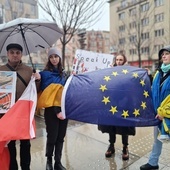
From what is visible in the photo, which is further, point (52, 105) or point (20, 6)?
point (20, 6)

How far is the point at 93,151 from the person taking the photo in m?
4.05

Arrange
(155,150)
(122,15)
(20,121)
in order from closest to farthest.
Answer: (20,121)
(155,150)
(122,15)

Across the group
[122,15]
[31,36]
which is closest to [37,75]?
[31,36]

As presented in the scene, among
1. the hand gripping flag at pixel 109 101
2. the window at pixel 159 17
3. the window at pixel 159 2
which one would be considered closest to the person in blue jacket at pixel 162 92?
the hand gripping flag at pixel 109 101

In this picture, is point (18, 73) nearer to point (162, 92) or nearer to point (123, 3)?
point (162, 92)

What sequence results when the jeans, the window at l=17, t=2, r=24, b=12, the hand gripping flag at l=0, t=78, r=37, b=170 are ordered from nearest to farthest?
the hand gripping flag at l=0, t=78, r=37, b=170, the jeans, the window at l=17, t=2, r=24, b=12

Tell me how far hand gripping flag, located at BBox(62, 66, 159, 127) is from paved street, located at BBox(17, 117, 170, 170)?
0.98 meters

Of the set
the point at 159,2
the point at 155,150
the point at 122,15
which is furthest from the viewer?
the point at 122,15

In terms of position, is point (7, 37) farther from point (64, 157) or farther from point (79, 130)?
point (79, 130)

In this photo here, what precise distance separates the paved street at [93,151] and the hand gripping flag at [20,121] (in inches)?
42.0

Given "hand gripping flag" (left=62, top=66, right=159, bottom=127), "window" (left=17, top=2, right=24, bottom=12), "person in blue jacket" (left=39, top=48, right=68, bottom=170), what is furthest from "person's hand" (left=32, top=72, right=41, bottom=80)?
"window" (left=17, top=2, right=24, bottom=12)

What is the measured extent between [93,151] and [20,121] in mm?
1835

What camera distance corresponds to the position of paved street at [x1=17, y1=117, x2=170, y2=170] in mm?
3514

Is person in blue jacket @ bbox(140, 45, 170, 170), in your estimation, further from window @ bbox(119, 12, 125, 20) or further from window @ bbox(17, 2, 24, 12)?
window @ bbox(119, 12, 125, 20)
